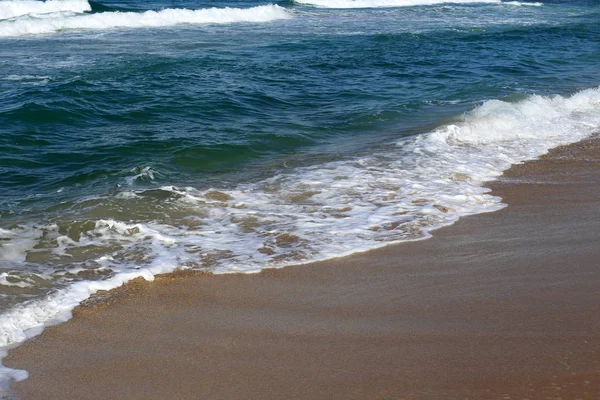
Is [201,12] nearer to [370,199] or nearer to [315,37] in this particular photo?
[315,37]

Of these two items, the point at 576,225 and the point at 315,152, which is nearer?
the point at 576,225

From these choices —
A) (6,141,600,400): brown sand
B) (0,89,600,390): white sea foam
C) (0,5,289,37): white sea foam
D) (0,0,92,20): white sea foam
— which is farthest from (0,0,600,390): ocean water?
(0,0,92,20): white sea foam

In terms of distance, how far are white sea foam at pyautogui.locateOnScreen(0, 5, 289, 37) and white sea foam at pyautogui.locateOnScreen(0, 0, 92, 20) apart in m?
2.18

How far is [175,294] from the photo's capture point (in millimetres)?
4598

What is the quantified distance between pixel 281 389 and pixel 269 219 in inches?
107

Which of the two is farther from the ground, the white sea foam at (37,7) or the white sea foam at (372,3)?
the white sea foam at (372,3)

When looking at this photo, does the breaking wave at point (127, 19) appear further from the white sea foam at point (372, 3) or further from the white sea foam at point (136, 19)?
the white sea foam at point (372, 3)

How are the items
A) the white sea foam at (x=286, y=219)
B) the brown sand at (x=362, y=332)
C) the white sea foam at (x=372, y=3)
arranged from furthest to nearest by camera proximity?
the white sea foam at (x=372, y=3)
the white sea foam at (x=286, y=219)
the brown sand at (x=362, y=332)

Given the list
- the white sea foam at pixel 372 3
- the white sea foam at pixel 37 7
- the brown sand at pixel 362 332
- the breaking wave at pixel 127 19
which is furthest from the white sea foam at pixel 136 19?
the brown sand at pixel 362 332

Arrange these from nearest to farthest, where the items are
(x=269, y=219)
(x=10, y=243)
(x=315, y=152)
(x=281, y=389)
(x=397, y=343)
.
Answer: (x=281, y=389) → (x=397, y=343) → (x=10, y=243) → (x=269, y=219) → (x=315, y=152)

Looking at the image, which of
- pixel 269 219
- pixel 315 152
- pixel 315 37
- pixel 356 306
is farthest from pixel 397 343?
pixel 315 37

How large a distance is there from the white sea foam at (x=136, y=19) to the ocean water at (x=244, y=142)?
1.68 ft

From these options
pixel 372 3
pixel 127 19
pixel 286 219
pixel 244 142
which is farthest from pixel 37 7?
pixel 286 219

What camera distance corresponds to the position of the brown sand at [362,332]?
3.40 m
